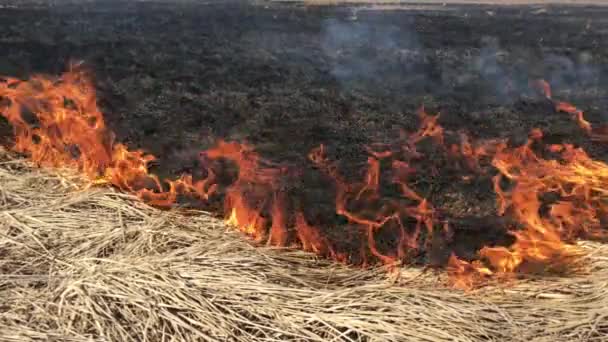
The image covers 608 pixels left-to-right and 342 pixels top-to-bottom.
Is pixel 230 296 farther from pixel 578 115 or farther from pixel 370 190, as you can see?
pixel 578 115

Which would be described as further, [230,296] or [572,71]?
[572,71]

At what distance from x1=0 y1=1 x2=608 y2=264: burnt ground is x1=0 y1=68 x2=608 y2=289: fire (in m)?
0.29

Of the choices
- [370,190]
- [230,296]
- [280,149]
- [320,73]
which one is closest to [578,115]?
[320,73]

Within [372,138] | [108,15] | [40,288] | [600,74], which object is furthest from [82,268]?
[108,15]

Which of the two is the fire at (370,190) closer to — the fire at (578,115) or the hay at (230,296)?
the hay at (230,296)

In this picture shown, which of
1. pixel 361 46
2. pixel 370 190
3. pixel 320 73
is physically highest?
pixel 361 46

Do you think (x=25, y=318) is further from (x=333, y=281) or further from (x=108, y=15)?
(x=108, y=15)

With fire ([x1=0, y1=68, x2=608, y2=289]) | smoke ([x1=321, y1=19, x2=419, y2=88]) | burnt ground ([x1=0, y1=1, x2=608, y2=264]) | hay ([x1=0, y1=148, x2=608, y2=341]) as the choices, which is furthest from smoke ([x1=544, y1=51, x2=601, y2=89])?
hay ([x1=0, y1=148, x2=608, y2=341])

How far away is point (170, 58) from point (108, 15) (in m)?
7.40

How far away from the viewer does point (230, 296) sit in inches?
152

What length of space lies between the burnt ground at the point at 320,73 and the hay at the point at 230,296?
1.86m

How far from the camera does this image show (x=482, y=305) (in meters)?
3.93

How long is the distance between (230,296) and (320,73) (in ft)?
30.0

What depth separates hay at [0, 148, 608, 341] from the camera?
3646mm
